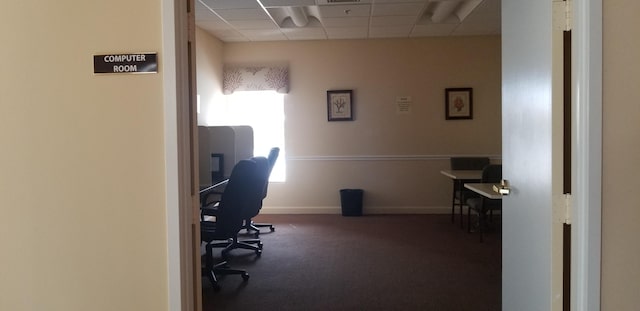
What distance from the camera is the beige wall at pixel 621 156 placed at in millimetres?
1516

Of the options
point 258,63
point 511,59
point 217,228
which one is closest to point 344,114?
point 258,63

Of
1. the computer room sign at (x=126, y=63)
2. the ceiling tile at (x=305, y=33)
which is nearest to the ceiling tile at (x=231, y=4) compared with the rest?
the ceiling tile at (x=305, y=33)

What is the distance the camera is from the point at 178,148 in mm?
1667

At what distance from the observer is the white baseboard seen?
6172 mm

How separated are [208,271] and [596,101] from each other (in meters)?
2.84

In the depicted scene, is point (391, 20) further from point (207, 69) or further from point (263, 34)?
point (207, 69)

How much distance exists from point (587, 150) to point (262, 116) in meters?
5.21

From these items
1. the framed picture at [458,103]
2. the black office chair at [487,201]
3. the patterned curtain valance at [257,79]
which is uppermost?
the patterned curtain valance at [257,79]

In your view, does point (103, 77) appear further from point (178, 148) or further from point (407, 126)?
point (407, 126)

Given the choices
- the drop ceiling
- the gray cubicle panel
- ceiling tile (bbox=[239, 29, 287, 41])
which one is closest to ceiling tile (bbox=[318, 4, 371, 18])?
the drop ceiling

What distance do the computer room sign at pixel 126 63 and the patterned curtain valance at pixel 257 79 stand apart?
4517 mm

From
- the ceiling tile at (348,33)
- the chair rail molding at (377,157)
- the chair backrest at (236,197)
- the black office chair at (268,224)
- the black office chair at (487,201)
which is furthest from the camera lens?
the chair rail molding at (377,157)

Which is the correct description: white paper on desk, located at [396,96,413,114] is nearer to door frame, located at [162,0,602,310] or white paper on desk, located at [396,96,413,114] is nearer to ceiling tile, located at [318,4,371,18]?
ceiling tile, located at [318,4,371,18]

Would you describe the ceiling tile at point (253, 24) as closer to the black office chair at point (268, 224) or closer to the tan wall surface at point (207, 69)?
the tan wall surface at point (207, 69)
